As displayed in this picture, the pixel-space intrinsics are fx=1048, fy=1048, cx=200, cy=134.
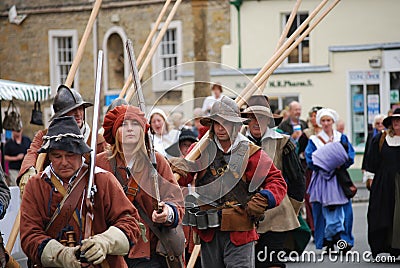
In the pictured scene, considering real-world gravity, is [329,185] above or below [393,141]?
below

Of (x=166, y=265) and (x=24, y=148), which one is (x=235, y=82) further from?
(x=24, y=148)

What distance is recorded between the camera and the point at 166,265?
7199 millimetres

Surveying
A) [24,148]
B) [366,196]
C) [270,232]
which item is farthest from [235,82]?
[366,196]

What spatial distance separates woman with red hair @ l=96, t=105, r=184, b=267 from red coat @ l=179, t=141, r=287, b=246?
1.04m

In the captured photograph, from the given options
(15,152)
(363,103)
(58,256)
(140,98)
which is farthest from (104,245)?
(363,103)

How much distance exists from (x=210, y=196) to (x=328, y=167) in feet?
18.4

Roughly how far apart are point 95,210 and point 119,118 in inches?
49.6

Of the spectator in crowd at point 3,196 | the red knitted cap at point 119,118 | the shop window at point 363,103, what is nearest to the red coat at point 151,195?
the red knitted cap at point 119,118

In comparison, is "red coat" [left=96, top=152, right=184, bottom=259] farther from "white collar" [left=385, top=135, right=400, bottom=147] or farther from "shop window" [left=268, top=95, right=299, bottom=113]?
"shop window" [left=268, top=95, right=299, bottom=113]

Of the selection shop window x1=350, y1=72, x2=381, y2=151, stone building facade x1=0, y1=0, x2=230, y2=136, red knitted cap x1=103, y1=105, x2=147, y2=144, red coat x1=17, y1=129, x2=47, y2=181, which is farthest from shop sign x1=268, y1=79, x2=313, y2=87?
red knitted cap x1=103, y1=105, x2=147, y2=144

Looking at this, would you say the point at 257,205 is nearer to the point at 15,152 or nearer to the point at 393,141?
the point at 393,141

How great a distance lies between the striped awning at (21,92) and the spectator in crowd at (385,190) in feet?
19.5

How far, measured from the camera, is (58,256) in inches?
228

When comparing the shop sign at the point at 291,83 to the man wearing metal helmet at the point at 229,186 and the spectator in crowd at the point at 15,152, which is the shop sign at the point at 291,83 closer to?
the spectator in crowd at the point at 15,152
